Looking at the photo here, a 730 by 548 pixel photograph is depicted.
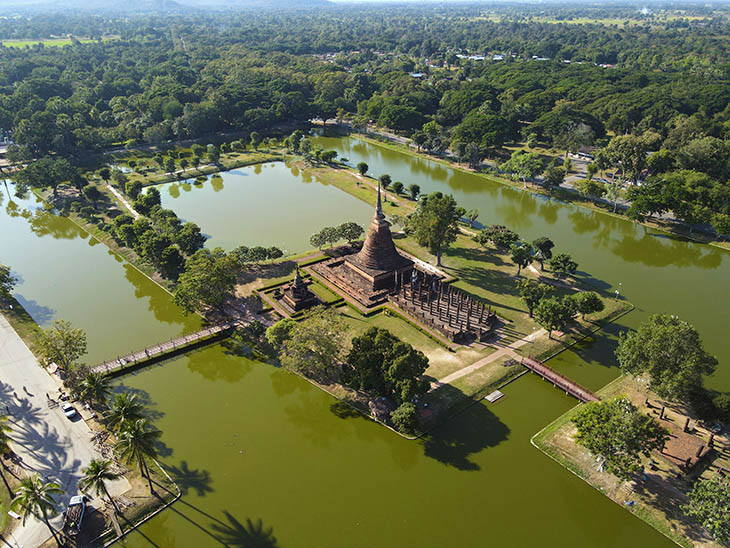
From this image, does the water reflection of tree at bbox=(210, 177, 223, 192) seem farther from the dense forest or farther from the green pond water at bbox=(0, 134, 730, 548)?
the green pond water at bbox=(0, 134, 730, 548)

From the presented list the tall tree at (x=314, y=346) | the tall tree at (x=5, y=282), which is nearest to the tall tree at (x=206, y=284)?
the tall tree at (x=314, y=346)

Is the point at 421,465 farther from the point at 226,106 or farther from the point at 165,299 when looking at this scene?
the point at 226,106

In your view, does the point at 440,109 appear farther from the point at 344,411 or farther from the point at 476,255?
the point at 344,411

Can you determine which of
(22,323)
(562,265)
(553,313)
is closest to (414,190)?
(562,265)

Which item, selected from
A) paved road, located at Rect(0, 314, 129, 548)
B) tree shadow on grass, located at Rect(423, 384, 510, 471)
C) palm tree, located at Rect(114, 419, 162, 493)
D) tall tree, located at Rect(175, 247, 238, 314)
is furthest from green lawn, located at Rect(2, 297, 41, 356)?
tree shadow on grass, located at Rect(423, 384, 510, 471)

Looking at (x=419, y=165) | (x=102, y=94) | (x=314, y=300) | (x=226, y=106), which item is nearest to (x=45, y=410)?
(x=314, y=300)
